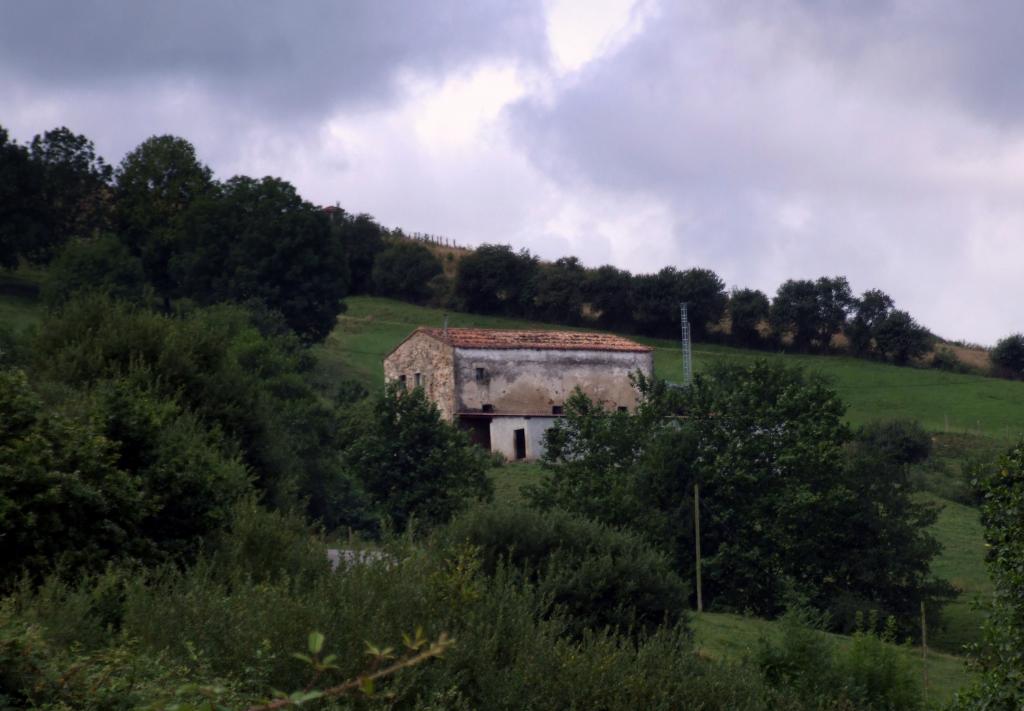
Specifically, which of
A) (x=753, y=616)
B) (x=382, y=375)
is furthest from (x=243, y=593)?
(x=382, y=375)

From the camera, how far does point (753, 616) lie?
32.8 metres

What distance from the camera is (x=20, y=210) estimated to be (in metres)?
67.9

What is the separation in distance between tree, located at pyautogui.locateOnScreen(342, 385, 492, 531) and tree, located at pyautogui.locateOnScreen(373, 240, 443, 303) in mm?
50535

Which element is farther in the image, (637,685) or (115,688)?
(637,685)

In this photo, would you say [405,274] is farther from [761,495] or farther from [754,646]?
[754,646]

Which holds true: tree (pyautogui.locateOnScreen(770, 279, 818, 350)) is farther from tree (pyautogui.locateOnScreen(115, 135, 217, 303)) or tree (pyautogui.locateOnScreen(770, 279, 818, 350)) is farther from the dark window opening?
tree (pyautogui.locateOnScreen(115, 135, 217, 303))

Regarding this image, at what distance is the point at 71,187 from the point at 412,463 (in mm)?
42081

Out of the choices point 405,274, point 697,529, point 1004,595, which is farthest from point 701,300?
point 1004,595

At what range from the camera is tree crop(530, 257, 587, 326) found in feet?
281

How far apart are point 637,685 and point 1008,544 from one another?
23.4ft

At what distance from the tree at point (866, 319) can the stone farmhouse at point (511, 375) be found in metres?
26.4

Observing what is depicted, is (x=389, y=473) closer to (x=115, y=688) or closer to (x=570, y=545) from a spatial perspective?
(x=570, y=545)

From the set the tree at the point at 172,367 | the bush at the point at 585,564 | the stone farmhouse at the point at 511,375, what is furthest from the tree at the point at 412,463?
the bush at the point at 585,564

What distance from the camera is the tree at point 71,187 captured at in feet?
230
